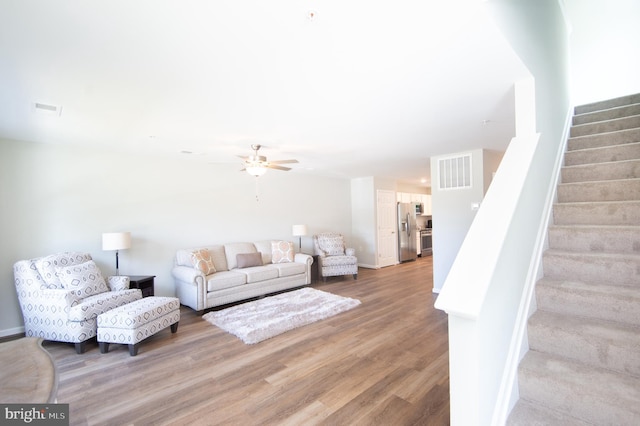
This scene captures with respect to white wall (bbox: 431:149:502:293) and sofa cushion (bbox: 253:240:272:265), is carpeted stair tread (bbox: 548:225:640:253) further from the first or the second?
sofa cushion (bbox: 253:240:272:265)

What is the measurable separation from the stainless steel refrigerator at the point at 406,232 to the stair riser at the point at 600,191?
533cm

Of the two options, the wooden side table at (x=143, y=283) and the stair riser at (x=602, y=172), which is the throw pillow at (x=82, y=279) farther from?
the stair riser at (x=602, y=172)

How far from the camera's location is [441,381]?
2244mm

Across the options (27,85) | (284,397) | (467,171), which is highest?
(27,85)

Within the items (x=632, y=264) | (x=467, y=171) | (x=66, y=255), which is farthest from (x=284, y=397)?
(x=467, y=171)

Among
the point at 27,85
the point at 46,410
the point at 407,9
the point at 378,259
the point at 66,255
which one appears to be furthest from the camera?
the point at 378,259

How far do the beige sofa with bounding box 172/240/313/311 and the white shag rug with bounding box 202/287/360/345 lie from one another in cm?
23

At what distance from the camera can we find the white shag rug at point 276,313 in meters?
3.36

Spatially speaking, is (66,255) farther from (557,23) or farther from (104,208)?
(557,23)

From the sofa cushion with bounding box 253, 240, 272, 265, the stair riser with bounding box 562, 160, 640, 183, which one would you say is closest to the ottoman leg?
the sofa cushion with bounding box 253, 240, 272, 265

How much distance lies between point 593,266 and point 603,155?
4.81 feet

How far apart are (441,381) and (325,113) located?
2622 millimetres

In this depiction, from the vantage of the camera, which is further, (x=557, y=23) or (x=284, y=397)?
(x=557, y=23)

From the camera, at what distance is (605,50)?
3963 mm
